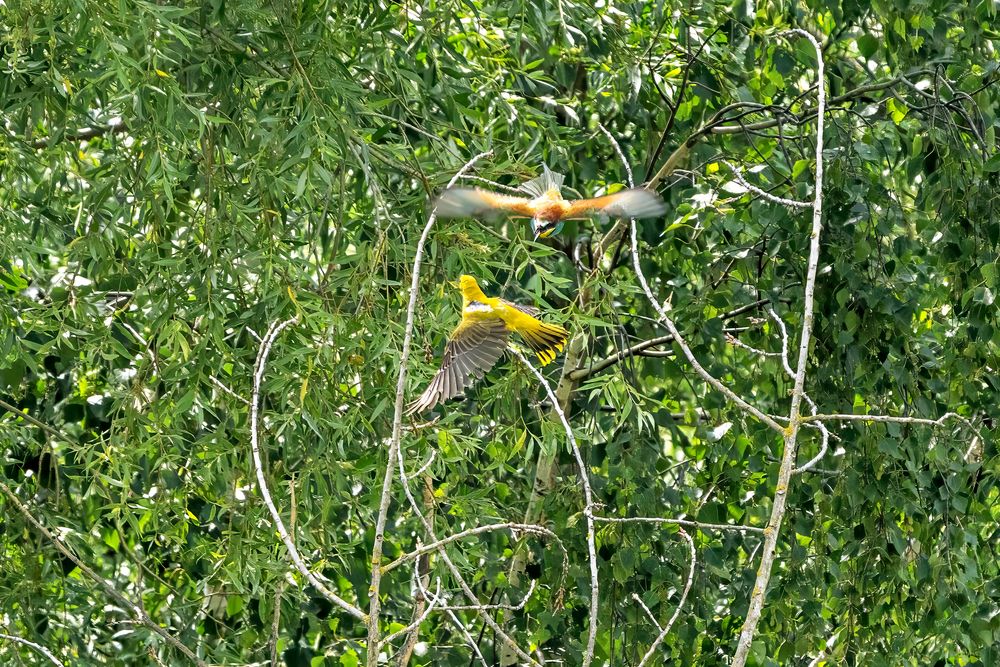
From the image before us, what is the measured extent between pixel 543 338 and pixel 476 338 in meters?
0.24

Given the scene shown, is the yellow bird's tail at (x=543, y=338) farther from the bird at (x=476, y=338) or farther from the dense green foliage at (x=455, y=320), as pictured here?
the dense green foliage at (x=455, y=320)

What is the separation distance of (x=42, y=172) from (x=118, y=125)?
544 millimetres

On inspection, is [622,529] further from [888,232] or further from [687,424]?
[888,232]

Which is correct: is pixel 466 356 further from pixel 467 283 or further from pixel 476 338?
pixel 467 283

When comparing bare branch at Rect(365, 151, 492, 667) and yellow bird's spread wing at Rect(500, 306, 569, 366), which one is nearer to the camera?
bare branch at Rect(365, 151, 492, 667)

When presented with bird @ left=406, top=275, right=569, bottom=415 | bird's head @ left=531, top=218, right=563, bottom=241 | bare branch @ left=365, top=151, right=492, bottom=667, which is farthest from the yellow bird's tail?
bare branch @ left=365, top=151, right=492, bottom=667

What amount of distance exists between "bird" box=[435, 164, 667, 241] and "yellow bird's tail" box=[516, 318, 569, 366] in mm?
225

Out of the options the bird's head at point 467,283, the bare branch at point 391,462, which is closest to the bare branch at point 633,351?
the bird's head at point 467,283

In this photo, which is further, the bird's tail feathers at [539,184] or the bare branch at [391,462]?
the bird's tail feathers at [539,184]

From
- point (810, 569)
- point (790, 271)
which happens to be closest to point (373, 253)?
point (790, 271)

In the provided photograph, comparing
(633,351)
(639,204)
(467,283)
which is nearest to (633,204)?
(639,204)

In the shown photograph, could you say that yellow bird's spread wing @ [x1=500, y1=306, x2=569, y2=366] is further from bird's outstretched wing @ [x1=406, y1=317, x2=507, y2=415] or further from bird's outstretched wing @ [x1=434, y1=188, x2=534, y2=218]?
bird's outstretched wing @ [x1=434, y1=188, x2=534, y2=218]

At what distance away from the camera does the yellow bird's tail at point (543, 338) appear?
301 centimetres

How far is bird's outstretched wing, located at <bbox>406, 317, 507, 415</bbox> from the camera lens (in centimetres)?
273
